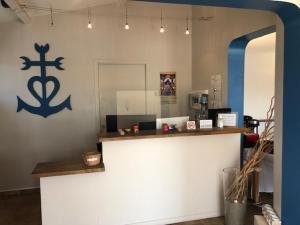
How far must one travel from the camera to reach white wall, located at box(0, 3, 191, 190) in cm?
386

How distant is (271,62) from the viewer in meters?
5.23

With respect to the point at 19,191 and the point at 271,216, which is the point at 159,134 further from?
the point at 19,191

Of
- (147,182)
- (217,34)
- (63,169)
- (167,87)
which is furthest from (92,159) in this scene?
(217,34)

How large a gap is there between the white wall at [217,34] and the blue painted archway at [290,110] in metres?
0.60

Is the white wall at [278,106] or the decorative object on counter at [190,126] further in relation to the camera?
the decorative object on counter at [190,126]

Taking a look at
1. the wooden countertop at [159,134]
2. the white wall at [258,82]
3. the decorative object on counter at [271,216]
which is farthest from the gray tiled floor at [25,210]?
the white wall at [258,82]

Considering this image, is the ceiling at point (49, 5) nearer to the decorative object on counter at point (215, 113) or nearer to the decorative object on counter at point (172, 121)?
the decorative object on counter at point (172, 121)

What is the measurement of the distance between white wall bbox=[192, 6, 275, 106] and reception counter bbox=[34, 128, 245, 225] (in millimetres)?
976

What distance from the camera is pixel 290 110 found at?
7.16ft

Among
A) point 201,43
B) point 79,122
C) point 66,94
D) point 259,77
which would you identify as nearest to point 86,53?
point 66,94

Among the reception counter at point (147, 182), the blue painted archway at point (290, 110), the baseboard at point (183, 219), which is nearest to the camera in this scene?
the blue painted archway at point (290, 110)

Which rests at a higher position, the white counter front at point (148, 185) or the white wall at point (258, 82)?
the white wall at point (258, 82)

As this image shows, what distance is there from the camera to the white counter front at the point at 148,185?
259 centimetres

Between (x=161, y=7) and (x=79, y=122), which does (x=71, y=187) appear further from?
(x=161, y=7)
